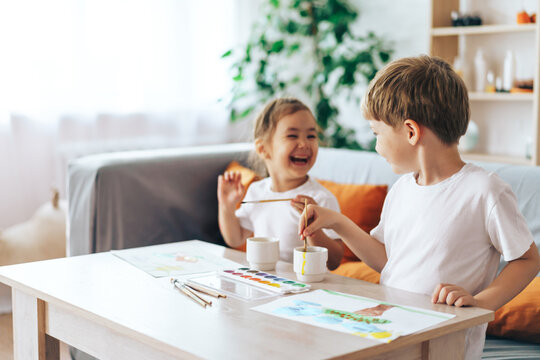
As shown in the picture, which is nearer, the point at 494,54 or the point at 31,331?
the point at 31,331

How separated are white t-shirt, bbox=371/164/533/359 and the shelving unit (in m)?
2.16

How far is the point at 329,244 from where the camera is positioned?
5.77ft

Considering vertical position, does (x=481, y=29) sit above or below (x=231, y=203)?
above

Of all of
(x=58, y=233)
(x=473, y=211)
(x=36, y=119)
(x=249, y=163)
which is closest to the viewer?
(x=473, y=211)

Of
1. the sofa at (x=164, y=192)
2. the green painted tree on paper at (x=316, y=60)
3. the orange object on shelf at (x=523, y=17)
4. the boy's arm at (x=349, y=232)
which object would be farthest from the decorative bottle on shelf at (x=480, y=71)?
the boy's arm at (x=349, y=232)

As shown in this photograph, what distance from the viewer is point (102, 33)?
140 inches

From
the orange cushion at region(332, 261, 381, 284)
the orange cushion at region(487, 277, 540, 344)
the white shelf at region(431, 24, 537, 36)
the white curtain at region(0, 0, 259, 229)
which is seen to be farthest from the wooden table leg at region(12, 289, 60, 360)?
the white shelf at region(431, 24, 537, 36)

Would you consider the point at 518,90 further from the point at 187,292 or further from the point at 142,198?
the point at 187,292

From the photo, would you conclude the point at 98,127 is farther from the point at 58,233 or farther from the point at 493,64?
the point at 493,64

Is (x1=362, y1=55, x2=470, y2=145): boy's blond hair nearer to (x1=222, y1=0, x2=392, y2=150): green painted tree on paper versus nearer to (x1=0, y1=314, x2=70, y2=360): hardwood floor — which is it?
(x1=0, y1=314, x2=70, y2=360): hardwood floor

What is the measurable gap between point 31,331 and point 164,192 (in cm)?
123

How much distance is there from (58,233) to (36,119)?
24.9 inches

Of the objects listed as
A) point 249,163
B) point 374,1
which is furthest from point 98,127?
point 374,1

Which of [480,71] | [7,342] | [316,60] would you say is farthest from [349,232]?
[316,60]
